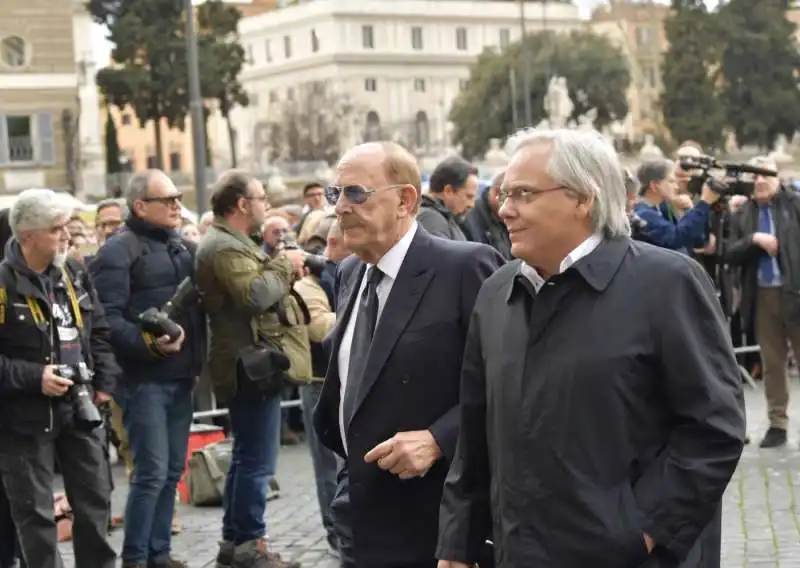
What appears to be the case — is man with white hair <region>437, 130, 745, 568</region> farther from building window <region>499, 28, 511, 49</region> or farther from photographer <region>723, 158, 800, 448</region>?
building window <region>499, 28, 511, 49</region>

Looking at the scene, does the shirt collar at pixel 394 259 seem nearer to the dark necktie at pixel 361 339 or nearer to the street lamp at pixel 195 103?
the dark necktie at pixel 361 339

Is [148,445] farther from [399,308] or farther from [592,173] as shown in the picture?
[592,173]

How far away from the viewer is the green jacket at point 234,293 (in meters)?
8.32

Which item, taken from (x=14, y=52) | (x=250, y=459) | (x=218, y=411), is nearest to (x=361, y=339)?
(x=250, y=459)

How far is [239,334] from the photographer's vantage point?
8.50 metres

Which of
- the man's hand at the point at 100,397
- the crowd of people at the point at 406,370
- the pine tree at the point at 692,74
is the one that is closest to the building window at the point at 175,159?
the pine tree at the point at 692,74

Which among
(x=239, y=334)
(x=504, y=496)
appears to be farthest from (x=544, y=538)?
(x=239, y=334)

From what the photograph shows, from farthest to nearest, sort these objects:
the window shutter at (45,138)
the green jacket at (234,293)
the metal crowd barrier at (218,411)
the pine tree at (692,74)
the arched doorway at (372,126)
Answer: the arched doorway at (372,126), the pine tree at (692,74), the window shutter at (45,138), the metal crowd barrier at (218,411), the green jacket at (234,293)

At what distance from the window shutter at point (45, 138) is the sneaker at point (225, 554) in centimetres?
5091

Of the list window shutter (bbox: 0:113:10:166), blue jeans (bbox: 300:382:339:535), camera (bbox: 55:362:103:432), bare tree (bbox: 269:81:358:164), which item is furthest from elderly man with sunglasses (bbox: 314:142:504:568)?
bare tree (bbox: 269:81:358:164)

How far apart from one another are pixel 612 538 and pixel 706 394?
42 centimetres

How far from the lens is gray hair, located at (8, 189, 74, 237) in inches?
299

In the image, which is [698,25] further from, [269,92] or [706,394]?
[706,394]

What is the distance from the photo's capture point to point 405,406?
5070 millimetres
